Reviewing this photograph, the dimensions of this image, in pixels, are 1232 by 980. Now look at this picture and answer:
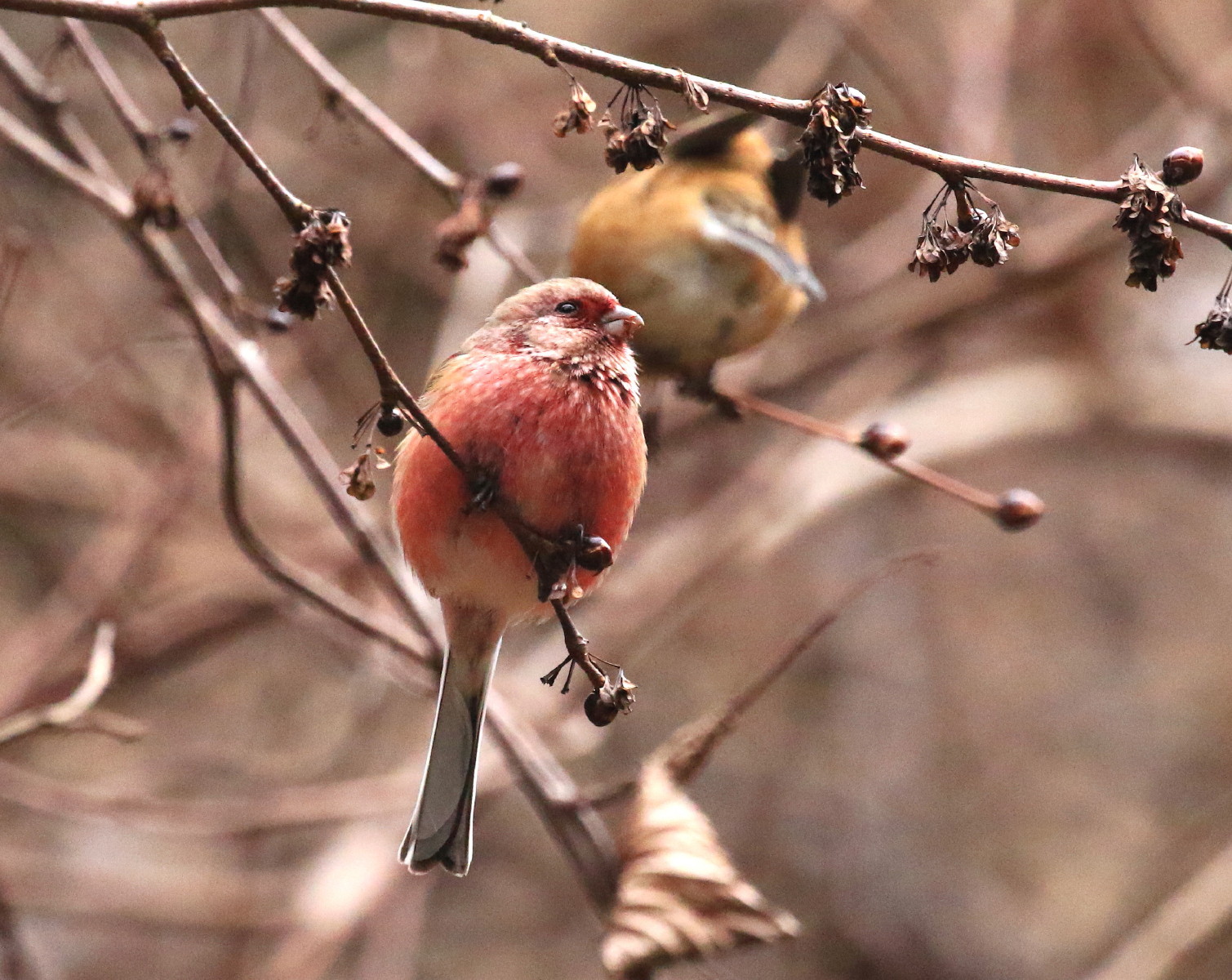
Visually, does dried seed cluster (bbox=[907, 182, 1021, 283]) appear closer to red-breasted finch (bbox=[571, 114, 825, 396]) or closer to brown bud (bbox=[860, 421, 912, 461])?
brown bud (bbox=[860, 421, 912, 461])

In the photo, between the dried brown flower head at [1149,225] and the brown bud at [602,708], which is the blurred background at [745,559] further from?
the dried brown flower head at [1149,225]

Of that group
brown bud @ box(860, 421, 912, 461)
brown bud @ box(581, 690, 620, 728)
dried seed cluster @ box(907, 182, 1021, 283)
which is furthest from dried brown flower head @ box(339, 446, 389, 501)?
brown bud @ box(860, 421, 912, 461)

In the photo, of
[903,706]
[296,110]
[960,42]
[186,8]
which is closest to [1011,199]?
[960,42]

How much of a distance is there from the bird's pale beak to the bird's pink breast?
0.15 metres

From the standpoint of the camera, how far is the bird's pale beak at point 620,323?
2967mm

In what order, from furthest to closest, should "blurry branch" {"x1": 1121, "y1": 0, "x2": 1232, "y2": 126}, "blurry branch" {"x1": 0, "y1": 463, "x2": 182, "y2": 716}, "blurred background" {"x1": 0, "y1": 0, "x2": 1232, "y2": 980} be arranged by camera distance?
"blurry branch" {"x1": 1121, "y1": 0, "x2": 1232, "y2": 126}
"blurred background" {"x1": 0, "y1": 0, "x2": 1232, "y2": 980}
"blurry branch" {"x1": 0, "y1": 463, "x2": 182, "y2": 716}

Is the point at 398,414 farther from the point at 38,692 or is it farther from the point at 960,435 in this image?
the point at 960,435

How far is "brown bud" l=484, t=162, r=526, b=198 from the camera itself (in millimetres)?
2963

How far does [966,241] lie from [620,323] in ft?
3.93

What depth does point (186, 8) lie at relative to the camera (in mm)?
1716

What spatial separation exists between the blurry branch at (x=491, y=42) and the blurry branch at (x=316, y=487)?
1181 millimetres

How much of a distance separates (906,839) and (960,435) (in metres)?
2.46

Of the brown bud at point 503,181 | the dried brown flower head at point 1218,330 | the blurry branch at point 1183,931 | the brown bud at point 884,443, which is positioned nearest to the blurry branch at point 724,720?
the brown bud at point 884,443

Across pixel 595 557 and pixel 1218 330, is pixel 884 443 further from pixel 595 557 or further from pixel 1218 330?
pixel 1218 330
